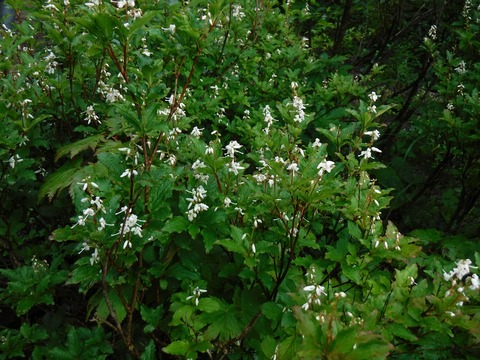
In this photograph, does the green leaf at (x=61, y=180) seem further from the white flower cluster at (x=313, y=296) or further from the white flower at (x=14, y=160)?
the white flower cluster at (x=313, y=296)

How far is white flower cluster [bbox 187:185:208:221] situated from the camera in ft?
6.21

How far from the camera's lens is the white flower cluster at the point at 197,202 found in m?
1.89

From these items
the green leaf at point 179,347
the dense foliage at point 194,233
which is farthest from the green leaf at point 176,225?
the green leaf at point 179,347

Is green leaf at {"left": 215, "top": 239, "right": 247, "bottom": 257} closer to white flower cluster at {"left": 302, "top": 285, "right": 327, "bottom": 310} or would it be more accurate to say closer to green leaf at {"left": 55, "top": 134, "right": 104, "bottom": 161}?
white flower cluster at {"left": 302, "top": 285, "right": 327, "bottom": 310}

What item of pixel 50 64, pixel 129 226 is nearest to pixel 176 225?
pixel 129 226

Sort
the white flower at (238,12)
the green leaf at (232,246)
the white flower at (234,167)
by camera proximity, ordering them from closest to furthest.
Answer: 1. the green leaf at (232,246)
2. the white flower at (234,167)
3. the white flower at (238,12)

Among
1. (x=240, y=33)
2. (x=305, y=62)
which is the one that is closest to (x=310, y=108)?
(x=305, y=62)

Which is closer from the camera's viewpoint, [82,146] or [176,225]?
[176,225]

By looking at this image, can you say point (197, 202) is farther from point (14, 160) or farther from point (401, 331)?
point (14, 160)

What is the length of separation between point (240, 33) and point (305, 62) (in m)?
0.92

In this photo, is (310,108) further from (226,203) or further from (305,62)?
(226,203)

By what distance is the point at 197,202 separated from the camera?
1938 mm

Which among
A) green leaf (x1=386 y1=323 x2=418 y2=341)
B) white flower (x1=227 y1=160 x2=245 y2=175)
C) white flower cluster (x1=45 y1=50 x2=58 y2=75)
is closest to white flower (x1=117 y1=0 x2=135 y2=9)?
white flower (x1=227 y1=160 x2=245 y2=175)

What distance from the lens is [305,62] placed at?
4422 mm
